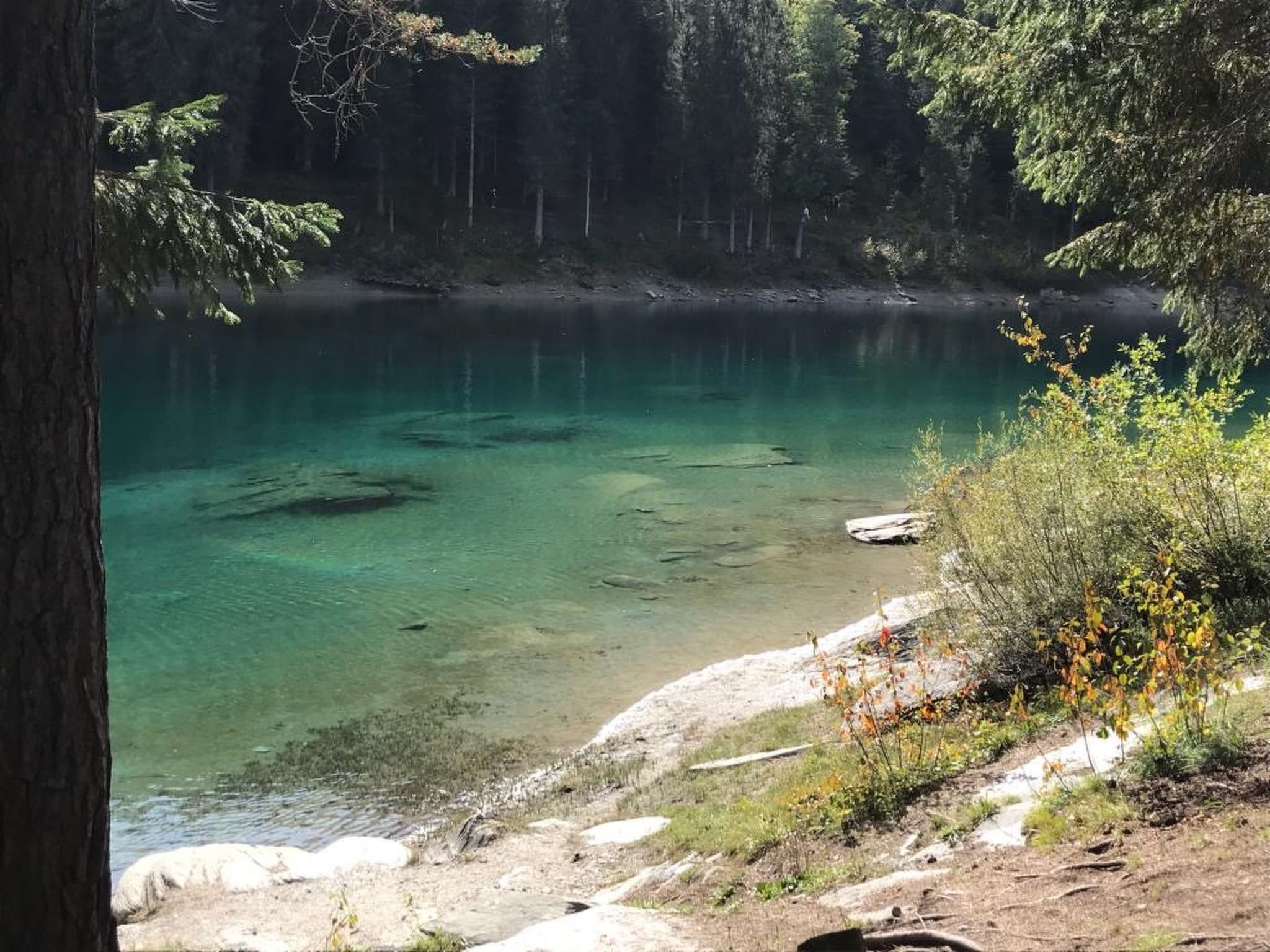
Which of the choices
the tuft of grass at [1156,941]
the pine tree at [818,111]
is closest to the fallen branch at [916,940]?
the tuft of grass at [1156,941]

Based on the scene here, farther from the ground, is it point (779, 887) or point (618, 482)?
point (779, 887)

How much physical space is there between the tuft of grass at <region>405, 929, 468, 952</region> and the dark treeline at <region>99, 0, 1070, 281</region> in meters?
57.1

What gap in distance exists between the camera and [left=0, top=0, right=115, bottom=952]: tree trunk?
3541 millimetres

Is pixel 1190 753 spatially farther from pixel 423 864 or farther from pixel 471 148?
pixel 471 148

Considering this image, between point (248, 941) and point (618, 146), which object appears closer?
point (248, 941)

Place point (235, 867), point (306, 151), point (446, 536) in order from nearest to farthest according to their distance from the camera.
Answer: point (235, 867) < point (446, 536) < point (306, 151)

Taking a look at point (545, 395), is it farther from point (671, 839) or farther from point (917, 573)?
point (671, 839)

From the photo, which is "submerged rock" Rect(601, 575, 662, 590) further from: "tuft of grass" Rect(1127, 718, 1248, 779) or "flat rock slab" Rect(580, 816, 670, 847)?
"tuft of grass" Rect(1127, 718, 1248, 779)

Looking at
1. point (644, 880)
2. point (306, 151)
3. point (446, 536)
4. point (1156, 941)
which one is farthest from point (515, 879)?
point (306, 151)

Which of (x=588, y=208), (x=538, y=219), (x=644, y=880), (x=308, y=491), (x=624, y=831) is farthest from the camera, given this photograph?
(x=588, y=208)

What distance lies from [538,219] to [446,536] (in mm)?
52686

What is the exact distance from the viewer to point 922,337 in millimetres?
56281

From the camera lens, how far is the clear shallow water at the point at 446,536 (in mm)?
11445

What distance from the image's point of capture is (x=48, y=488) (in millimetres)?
3586
